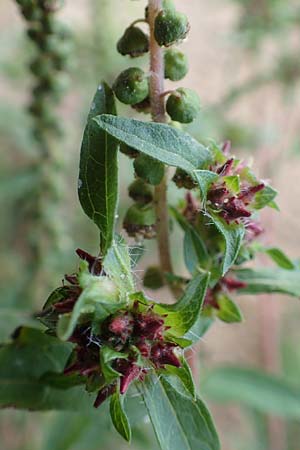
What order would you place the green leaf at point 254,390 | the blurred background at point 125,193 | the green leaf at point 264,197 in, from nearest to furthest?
the green leaf at point 264,197 → the green leaf at point 254,390 → the blurred background at point 125,193

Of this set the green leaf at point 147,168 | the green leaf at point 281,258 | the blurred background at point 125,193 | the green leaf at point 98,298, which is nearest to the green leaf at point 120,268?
the green leaf at point 98,298

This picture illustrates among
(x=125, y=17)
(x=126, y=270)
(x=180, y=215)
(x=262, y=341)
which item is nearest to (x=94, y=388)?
(x=126, y=270)

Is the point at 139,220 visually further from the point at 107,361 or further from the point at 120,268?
the point at 107,361

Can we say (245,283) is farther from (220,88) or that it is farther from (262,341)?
(220,88)

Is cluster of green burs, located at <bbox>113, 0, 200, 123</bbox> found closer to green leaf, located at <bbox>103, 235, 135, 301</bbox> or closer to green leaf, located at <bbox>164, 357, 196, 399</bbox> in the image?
green leaf, located at <bbox>103, 235, 135, 301</bbox>

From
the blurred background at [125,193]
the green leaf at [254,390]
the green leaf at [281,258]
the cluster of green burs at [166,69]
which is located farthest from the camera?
the blurred background at [125,193]

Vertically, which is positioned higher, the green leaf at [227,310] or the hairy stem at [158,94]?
the hairy stem at [158,94]

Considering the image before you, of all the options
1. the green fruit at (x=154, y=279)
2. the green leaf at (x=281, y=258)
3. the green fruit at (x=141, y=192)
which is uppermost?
the green fruit at (x=141, y=192)

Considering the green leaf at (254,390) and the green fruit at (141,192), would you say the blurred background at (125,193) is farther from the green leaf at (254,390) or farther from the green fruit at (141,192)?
the green fruit at (141,192)
